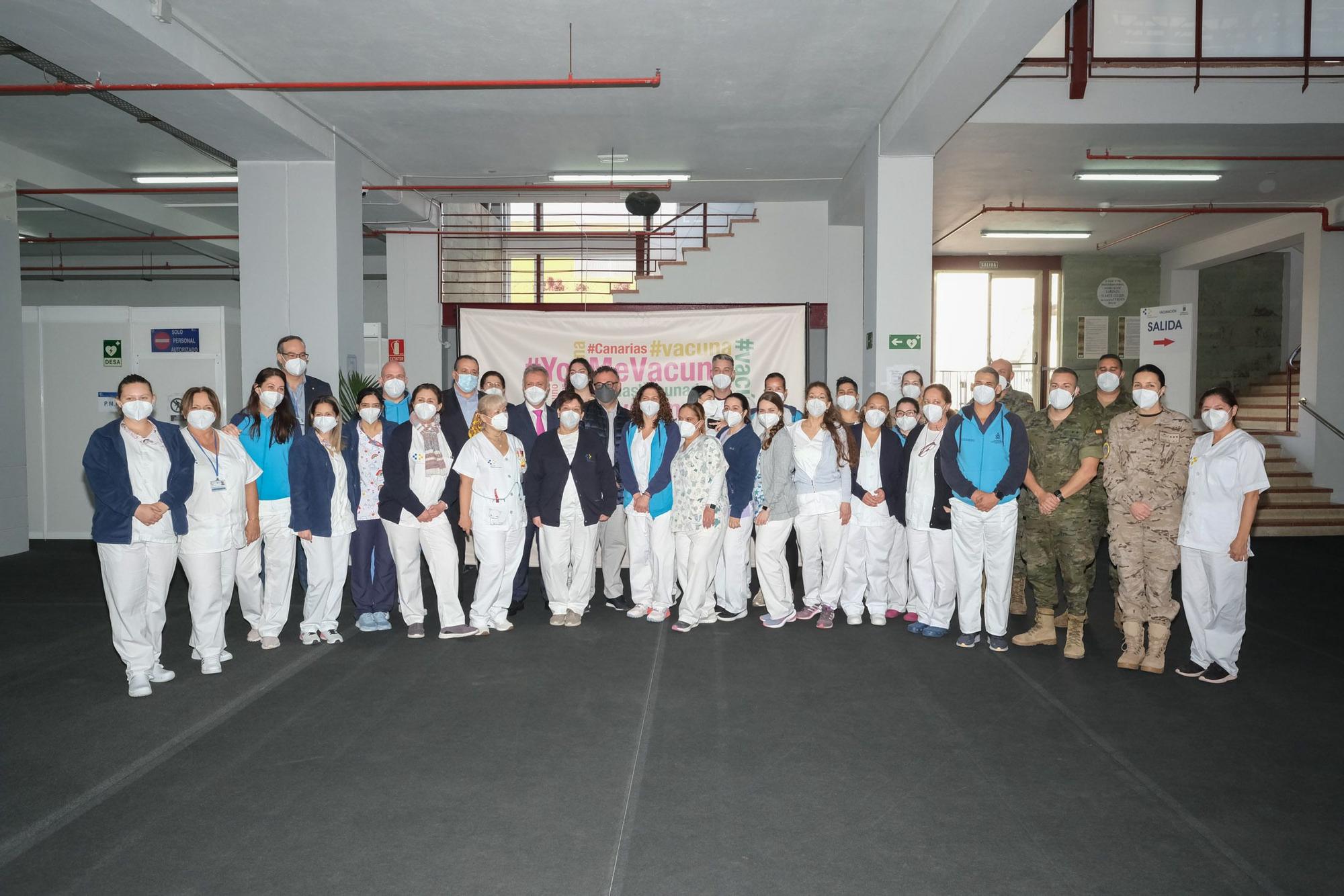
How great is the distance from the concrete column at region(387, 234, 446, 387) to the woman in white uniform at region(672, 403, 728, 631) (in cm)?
703

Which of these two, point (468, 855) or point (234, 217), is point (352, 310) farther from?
point (468, 855)

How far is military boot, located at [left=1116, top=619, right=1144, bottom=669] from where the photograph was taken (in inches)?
198

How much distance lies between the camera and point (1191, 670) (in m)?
5.01

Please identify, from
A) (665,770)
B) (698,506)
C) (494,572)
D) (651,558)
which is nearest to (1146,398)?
(698,506)

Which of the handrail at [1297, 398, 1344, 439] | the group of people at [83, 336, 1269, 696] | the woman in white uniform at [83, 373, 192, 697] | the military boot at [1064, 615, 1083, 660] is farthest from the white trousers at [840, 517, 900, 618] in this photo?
the handrail at [1297, 398, 1344, 439]

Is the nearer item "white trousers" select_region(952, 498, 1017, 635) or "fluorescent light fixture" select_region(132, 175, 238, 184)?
"white trousers" select_region(952, 498, 1017, 635)

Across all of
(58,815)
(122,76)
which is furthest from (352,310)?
(58,815)

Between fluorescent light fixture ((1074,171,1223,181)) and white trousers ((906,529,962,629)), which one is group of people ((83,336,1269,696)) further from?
fluorescent light fixture ((1074,171,1223,181))

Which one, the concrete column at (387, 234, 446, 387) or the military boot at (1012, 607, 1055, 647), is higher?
the concrete column at (387, 234, 446, 387)

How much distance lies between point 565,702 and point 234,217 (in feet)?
37.5

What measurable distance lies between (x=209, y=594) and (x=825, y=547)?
387 cm

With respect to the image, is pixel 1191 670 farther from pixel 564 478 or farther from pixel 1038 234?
pixel 1038 234

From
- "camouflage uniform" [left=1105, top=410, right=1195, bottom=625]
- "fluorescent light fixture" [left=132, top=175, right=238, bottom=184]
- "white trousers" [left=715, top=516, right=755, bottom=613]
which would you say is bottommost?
"white trousers" [left=715, top=516, right=755, bottom=613]

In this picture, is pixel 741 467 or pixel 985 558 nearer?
pixel 985 558
